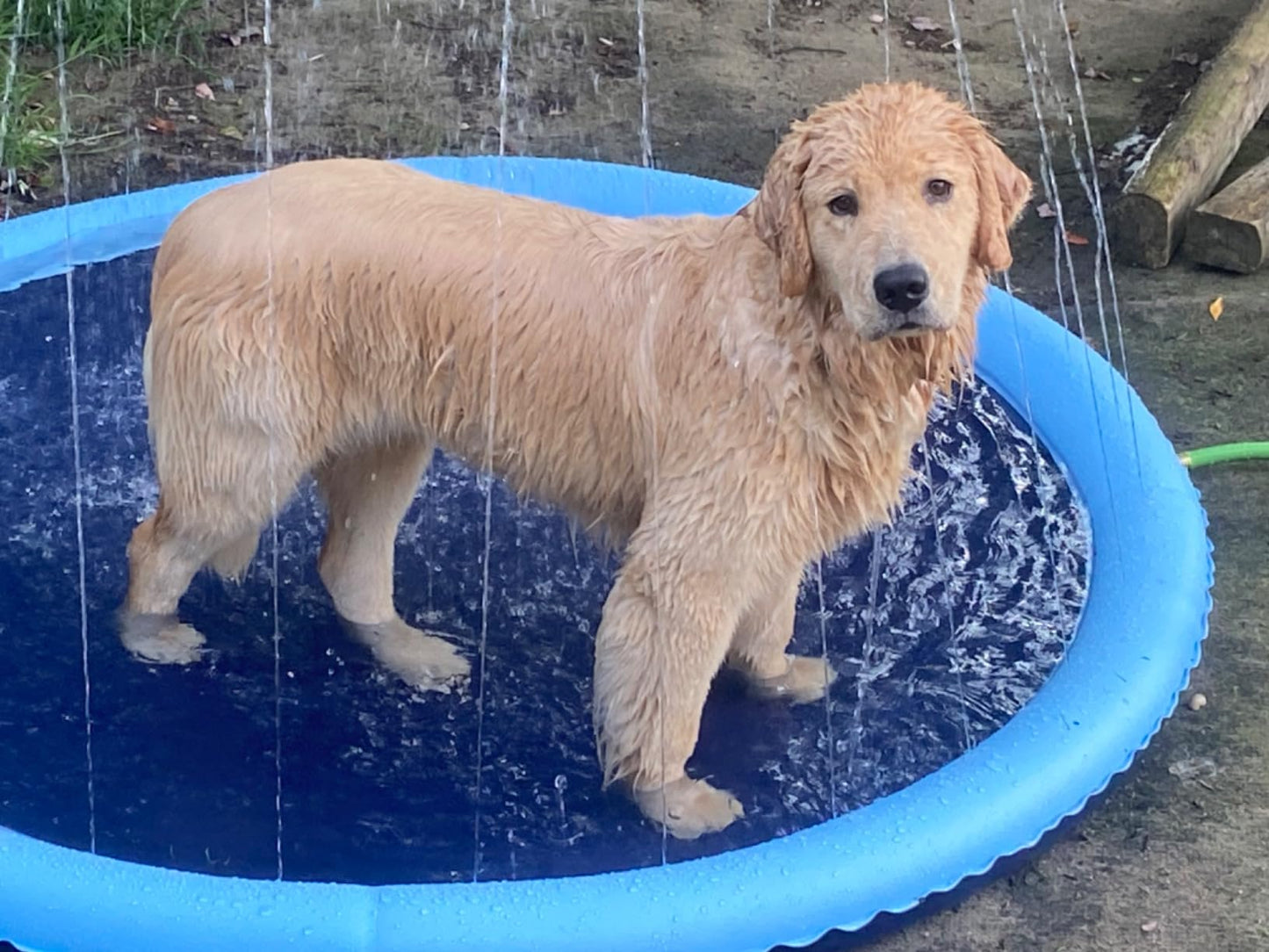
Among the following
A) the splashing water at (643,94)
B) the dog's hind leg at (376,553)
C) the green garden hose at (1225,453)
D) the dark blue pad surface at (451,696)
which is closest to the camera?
the dark blue pad surface at (451,696)

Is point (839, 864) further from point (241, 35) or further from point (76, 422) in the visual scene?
point (241, 35)

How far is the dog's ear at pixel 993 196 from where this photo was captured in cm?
338

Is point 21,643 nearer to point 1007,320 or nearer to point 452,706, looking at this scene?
point 452,706

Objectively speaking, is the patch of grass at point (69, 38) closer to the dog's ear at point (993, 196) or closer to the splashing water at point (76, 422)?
the splashing water at point (76, 422)

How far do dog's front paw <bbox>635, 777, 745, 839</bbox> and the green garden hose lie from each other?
2.41 metres

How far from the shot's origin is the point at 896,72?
856 cm

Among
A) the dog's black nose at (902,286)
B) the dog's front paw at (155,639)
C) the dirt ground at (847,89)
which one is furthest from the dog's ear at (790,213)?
the dog's front paw at (155,639)

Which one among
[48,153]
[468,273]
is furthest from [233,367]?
[48,153]

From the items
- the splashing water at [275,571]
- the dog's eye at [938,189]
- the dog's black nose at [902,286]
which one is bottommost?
the splashing water at [275,571]

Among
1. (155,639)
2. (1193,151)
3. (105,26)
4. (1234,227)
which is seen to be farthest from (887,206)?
(105,26)

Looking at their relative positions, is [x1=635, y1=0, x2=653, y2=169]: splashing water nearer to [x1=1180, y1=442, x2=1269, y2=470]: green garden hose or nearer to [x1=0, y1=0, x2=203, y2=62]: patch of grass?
[x1=0, y1=0, x2=203, y2=62]: patch of grass

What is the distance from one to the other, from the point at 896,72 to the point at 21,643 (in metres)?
5.77

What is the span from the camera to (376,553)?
459 centimetres

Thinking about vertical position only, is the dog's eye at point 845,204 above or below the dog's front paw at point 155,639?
above
